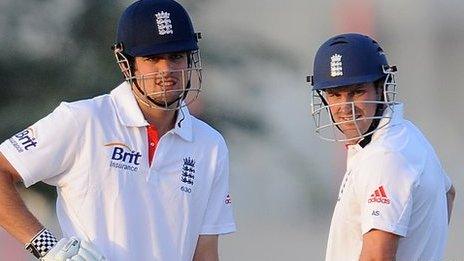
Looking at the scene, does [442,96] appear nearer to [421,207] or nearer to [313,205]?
[313,205]

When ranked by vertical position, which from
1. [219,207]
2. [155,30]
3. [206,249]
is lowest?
[206,249]

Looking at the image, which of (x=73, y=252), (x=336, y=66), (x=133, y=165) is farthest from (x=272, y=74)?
(x=73, y=252)

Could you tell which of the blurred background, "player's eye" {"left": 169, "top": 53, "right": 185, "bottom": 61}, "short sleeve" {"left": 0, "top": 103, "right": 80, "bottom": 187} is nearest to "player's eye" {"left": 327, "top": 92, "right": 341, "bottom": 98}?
"player's eye" {"left": 169, "top": 53, "right": 185, "bottom": 61}

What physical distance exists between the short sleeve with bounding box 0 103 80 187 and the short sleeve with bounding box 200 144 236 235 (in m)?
0.40

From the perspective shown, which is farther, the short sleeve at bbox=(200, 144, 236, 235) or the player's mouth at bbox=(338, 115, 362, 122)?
the short sleeve at bbox=(200, 144, 236, 235)

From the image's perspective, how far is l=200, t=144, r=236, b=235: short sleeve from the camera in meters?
3.25

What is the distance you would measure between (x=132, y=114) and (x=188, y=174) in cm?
20

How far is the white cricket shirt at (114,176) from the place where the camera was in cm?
303

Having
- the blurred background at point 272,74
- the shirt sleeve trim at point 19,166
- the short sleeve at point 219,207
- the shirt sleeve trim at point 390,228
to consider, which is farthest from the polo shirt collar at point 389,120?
the blurred background at point 272,74

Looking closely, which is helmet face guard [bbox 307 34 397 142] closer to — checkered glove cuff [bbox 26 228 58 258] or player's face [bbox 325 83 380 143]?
player's face [bbox 325 83 380 143]

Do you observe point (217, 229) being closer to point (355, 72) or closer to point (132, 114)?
point (132, 114)

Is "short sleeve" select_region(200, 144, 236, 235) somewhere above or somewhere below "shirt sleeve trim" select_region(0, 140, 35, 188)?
below

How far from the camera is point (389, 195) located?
115 inches

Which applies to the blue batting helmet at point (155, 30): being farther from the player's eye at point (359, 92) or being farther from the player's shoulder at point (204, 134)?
the player's eye at point (359, 92)
